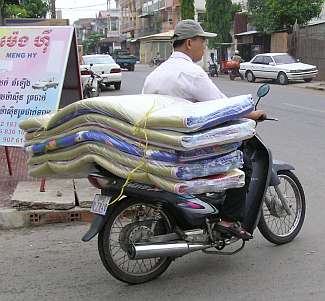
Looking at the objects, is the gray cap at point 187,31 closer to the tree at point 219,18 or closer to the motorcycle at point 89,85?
the motorcycle at point 89,85

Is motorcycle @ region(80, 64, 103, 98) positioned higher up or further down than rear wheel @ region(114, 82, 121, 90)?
higher up

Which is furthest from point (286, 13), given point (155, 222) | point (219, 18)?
point (155, 222)

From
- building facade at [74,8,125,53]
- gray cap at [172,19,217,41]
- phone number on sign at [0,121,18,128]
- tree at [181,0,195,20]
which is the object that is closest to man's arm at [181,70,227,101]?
gray cap at [172,19,217,41]

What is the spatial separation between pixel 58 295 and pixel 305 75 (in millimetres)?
25028

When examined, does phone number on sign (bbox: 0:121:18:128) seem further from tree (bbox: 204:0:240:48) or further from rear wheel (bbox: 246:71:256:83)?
tree (bbox: 204:0:240:48)

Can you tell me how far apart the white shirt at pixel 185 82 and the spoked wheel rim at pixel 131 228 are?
89cm

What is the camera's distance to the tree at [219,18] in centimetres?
3975

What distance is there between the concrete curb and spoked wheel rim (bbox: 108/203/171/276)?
5.67 feet

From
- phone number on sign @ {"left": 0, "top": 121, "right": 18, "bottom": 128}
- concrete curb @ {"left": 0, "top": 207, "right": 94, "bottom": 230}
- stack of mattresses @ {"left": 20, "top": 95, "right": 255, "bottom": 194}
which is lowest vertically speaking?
concrete curb @ {"left": 0, "top": 207, "right": 94, "bottom": 230}

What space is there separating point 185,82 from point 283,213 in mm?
1511

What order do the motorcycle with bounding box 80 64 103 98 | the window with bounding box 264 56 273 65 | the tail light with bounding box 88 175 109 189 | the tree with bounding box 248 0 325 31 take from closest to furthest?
the tail light with bounding box 88 175 109 189 → the motorcycle with bounding box 80 64 103 98 → the window with bounding box 264 56 273 65 → the tree with bounding box 248 0 325 31

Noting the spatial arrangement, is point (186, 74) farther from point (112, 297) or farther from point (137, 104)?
point (112, 297)

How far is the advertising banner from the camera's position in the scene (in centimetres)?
684

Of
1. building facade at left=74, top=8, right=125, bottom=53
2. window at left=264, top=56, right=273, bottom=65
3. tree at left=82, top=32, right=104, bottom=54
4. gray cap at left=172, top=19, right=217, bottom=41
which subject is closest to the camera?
gray cap at left=172, top=19, right=217, bottom=41
